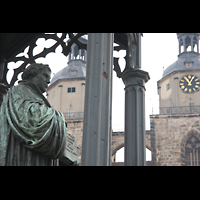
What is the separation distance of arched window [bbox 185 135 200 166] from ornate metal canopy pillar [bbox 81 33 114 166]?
5123cm

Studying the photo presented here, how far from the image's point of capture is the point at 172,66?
61.3 m

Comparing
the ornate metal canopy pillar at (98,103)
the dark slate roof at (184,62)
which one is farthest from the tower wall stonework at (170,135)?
the ornate metal canopy pillar at (98,103)

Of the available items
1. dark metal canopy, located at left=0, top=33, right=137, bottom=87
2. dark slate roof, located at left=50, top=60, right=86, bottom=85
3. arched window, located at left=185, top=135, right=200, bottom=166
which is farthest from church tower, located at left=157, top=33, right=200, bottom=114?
dark metal canopy, located at left=0, top=33, right=137, bottom=87

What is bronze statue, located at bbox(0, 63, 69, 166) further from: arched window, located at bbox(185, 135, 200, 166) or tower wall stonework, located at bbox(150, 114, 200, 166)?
arched window, located at bbox(185, 135, 200, 166)

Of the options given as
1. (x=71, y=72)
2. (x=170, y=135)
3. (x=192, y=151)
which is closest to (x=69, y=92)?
(x=71, y=72)

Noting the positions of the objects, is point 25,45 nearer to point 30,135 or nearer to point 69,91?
point 30,135

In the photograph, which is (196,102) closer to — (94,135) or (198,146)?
(198,146)

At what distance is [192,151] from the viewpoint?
186 feet

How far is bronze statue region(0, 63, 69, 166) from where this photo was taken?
4.99 meters

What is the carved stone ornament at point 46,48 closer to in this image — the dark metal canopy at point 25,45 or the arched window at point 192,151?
the dark metal canopy at point 25,45

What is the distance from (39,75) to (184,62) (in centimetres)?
5648
